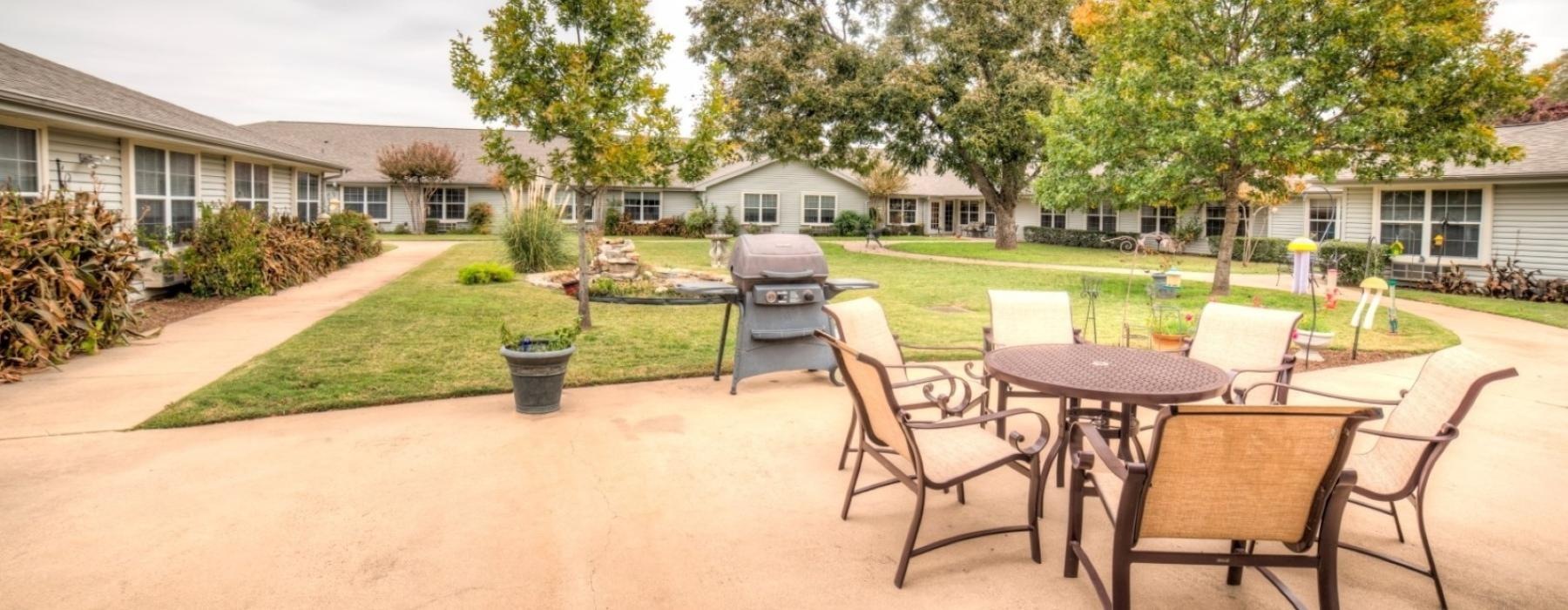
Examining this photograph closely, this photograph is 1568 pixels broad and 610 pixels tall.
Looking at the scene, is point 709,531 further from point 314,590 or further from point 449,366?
point 449,366

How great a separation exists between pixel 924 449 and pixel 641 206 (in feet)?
104

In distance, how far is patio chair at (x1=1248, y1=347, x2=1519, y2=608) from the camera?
2797 mm

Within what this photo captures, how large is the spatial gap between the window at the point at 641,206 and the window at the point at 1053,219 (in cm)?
1642

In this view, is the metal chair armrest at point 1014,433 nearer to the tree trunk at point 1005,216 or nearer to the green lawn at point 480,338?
the green lawn at point 480,338

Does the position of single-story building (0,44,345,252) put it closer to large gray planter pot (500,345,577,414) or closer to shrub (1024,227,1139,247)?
large gray planter pot (500,345,577,414)

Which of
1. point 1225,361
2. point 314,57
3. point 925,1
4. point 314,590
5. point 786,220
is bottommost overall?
point 314,590

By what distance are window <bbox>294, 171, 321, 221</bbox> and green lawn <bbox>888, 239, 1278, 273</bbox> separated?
17158mm

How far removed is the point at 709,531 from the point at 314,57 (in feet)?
76.7

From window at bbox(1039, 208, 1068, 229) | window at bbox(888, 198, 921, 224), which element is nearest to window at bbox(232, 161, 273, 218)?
window at bbox(1039, 208, 1068, 229)

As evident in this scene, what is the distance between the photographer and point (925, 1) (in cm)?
2506

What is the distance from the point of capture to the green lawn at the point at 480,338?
19.1 ft

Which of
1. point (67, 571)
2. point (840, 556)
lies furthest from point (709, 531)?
point (67, 571)

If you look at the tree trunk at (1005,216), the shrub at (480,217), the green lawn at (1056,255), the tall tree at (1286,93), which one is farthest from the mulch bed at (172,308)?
the shrub at (480,217)

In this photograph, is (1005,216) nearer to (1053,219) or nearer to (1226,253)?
(1053,219)
